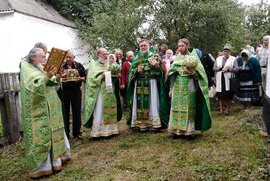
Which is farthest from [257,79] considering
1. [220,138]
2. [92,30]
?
[92,30]

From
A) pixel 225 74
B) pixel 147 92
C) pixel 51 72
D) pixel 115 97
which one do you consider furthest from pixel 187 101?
pixel 225 74

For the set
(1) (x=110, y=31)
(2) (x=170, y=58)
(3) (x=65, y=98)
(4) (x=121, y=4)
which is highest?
(4) (x=121, y=4)

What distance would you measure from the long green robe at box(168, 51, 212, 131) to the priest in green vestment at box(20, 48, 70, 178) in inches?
104

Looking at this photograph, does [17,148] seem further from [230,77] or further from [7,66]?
[7,66]

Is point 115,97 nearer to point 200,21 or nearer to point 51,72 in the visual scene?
point 51,72

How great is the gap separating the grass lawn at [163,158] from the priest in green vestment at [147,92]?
305 mm

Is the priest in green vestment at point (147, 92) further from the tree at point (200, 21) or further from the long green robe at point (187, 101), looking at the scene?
the tree at point (200, 21)

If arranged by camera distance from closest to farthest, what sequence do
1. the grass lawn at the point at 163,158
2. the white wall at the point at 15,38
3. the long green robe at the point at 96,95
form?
the grass lawn at the point at 163,158 < the long green robe at the point at 96,95 < the white wall at the point at 15,38

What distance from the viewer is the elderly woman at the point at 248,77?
427 inches

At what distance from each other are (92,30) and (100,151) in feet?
44.4

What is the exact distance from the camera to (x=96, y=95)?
859 centimetres

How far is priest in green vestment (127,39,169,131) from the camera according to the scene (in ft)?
29.1

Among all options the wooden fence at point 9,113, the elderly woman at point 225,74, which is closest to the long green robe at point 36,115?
the wooden fence at point 9,113

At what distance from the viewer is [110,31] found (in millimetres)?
18078
